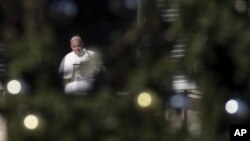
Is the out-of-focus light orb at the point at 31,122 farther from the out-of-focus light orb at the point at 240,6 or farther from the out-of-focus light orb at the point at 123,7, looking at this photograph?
the out-of-focus light orb at the point at 240,6

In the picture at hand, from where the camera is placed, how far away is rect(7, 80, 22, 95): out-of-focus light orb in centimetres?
252

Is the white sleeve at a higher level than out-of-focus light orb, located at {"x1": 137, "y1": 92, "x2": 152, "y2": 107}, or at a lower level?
higher

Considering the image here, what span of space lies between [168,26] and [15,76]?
488 millimetres

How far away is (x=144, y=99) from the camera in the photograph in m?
2.57

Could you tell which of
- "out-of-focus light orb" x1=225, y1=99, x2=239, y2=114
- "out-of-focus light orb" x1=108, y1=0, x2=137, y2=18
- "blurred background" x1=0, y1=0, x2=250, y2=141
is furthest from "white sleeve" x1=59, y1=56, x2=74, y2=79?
"out-of-focus light orb" x1=225, y1=99, x2=239, y2=114

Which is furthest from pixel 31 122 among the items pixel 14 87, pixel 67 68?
pixel 67 68

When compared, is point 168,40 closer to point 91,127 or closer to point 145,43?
point 145,43

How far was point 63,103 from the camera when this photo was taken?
8.34ft

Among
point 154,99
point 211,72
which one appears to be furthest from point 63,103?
point 211,72

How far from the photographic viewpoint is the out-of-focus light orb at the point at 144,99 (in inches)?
101

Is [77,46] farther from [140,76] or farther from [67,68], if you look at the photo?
[140,76]

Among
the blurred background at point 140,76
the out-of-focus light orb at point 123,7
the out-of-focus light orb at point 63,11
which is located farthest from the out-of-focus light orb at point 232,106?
the out-of-focus light orb at point 63,11

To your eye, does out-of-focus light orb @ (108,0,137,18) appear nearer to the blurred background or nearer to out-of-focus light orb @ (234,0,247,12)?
the blurred background

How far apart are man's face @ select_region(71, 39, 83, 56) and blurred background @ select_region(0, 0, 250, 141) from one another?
0.04m
